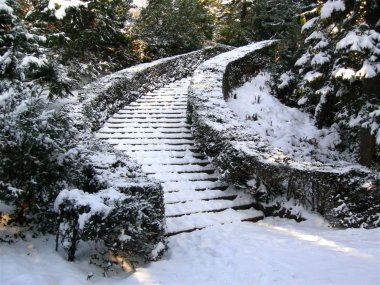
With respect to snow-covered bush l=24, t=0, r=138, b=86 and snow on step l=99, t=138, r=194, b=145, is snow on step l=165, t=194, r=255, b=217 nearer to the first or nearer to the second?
snow on step l=99, t=138, r=194, b=145

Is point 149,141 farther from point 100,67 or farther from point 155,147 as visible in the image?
point 100,67

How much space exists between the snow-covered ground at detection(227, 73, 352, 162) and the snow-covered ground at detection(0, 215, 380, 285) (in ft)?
15.8

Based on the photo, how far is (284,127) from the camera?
12.9m

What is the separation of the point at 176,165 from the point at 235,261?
3637mm

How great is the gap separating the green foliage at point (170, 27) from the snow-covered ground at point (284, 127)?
18.7 feet

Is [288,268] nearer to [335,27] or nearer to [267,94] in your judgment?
[335,27]

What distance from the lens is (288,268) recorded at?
5055 mm

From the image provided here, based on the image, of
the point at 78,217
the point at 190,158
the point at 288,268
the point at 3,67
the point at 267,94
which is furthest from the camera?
the point at 267,94

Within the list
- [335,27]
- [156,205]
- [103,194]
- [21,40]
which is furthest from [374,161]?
[21,40]

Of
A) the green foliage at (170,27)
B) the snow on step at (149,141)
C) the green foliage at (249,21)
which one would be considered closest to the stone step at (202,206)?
the snow on step at (149,141)

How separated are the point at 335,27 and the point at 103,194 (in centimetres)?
812

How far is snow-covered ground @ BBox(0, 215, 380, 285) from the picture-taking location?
4668 mm

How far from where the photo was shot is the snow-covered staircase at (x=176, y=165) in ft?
23.5

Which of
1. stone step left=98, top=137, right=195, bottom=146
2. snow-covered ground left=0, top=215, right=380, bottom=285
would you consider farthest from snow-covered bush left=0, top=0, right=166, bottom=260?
stone step left=98, top=137, right=195, bottom=146
